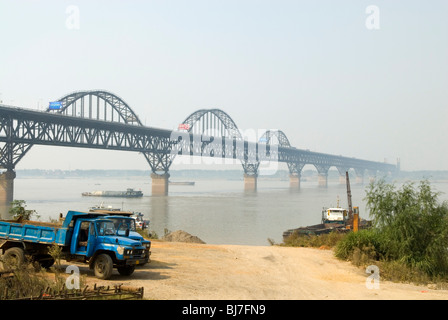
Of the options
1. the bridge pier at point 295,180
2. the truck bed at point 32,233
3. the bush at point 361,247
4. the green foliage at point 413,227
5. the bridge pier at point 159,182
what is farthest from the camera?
the bridge pier at point 295,180

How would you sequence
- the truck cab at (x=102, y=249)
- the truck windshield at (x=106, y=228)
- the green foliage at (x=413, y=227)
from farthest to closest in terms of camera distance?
1. the green foliage at (x=413, y=227)
2. the truck windshield at (x=106, y=228)
3. the truck cab at (x=102, y=249)

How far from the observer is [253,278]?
18.0m

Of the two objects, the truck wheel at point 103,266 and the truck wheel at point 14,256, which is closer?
the truck wheel at point 14,256

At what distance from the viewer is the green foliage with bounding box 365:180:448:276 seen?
2117 centimetres

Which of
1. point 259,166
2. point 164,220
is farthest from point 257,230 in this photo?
point 259,166

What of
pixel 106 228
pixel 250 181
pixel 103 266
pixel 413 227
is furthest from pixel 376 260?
pixel 250 181

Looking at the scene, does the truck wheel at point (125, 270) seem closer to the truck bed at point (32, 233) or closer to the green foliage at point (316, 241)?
the truck bed at point (32, 233)

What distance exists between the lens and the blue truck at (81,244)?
53.3ft

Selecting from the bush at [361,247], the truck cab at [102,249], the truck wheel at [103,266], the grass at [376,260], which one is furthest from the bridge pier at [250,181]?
the truck wheel at [103,266]

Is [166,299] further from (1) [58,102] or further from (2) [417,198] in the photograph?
(1) [58,102]

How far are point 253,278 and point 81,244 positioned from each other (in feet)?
21.1

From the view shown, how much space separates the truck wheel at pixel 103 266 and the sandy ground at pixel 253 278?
0.26 meters
